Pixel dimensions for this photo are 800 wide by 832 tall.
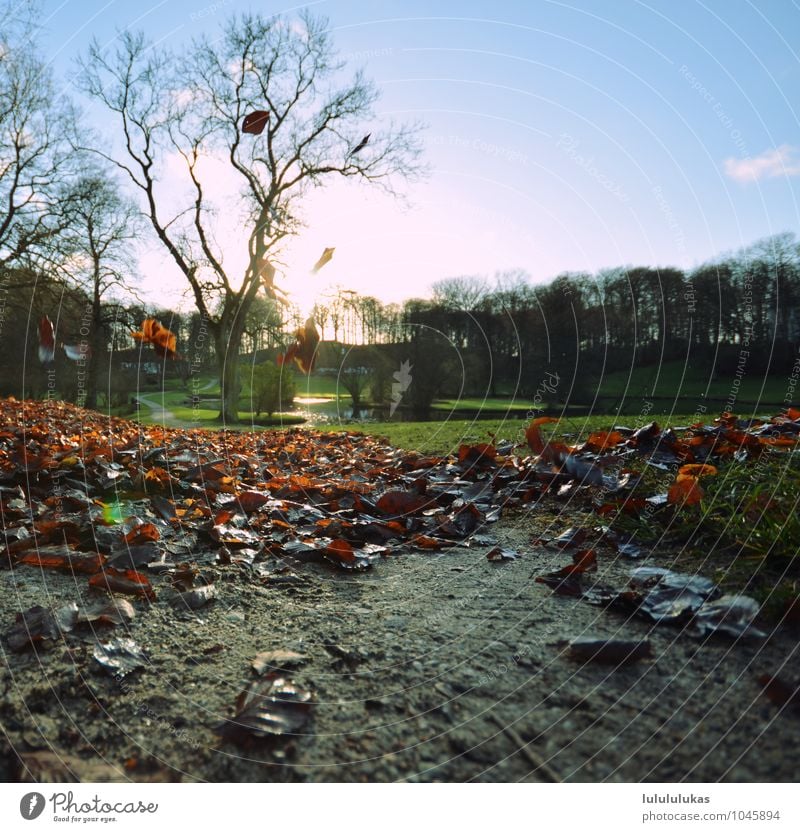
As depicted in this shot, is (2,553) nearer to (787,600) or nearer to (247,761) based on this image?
(247,761)

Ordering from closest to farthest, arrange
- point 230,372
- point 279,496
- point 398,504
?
1. point 398,504
2. point 279,496
3. point 230,372

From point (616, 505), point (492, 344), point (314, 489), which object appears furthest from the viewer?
point (492, 344)

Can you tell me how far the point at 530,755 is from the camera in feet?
4.46

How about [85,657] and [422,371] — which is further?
[422,371]

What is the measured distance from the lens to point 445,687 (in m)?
1.66

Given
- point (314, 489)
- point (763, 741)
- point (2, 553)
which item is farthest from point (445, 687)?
point (314, 489)

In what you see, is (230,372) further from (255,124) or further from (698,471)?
(698,471)

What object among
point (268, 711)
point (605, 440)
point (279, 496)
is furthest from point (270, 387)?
point (268, 711)

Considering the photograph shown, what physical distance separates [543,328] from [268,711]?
12244mm

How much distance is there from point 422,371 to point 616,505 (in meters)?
9.30

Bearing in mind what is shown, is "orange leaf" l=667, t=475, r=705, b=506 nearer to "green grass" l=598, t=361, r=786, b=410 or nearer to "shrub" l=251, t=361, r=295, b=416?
"green grass" l=598, t=361, r=786, b=410

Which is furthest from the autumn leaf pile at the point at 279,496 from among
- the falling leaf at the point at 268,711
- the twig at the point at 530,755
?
the twig at the point at 530,755

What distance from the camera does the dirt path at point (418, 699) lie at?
4.45ft

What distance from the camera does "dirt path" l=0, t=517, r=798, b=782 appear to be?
136 centimetres
